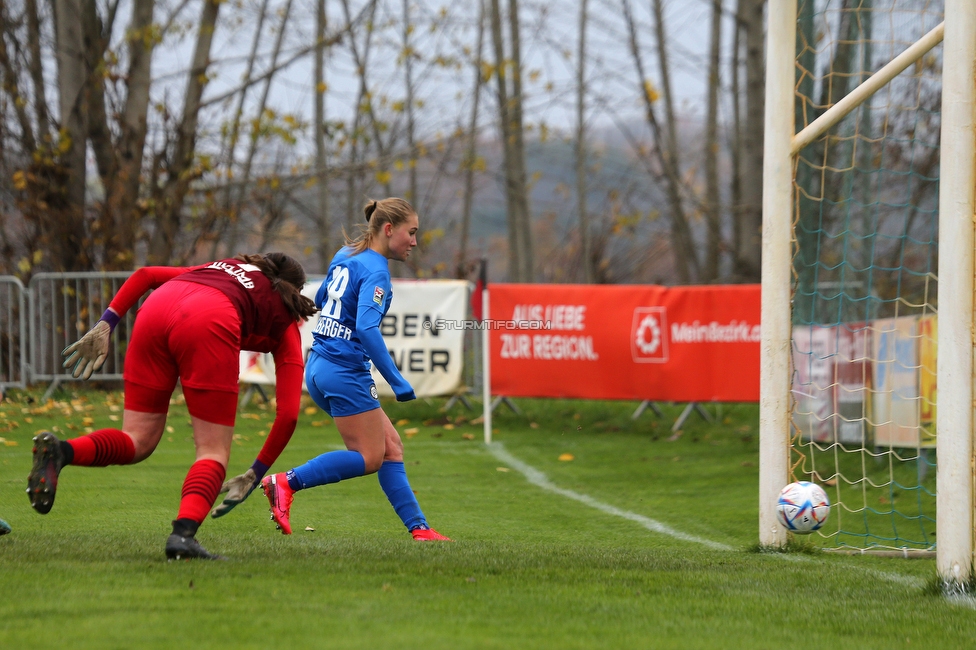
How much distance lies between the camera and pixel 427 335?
13234 millimetres

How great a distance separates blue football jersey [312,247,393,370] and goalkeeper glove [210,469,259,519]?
969 millimetres

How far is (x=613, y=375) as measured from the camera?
12703 mm

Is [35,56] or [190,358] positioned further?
[35,56]

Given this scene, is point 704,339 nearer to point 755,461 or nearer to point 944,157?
point 755,461

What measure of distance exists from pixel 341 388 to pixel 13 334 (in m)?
10.0

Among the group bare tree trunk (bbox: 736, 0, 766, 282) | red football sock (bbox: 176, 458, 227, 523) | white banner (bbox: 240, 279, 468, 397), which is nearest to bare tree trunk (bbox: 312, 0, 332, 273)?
white banner (bbox: 240, 279, 468, 397)

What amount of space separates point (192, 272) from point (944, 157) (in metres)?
3.61

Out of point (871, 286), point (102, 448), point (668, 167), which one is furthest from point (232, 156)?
point (102, 448)

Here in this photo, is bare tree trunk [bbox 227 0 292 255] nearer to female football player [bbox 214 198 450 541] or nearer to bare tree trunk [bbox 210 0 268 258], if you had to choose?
bare tree trunk [bbox 210 0 268 258]

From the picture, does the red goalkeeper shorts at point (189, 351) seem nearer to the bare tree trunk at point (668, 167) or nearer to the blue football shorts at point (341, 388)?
the blue football shorts at point (341, 388)

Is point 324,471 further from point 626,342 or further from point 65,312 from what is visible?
point 65,312

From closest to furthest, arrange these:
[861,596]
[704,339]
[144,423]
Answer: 1. [861,596]
2. [144,423]
3. [704,339]

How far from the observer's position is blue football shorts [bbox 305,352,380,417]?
556 centimetres

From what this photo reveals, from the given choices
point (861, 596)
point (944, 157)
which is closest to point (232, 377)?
point (861, 596)
